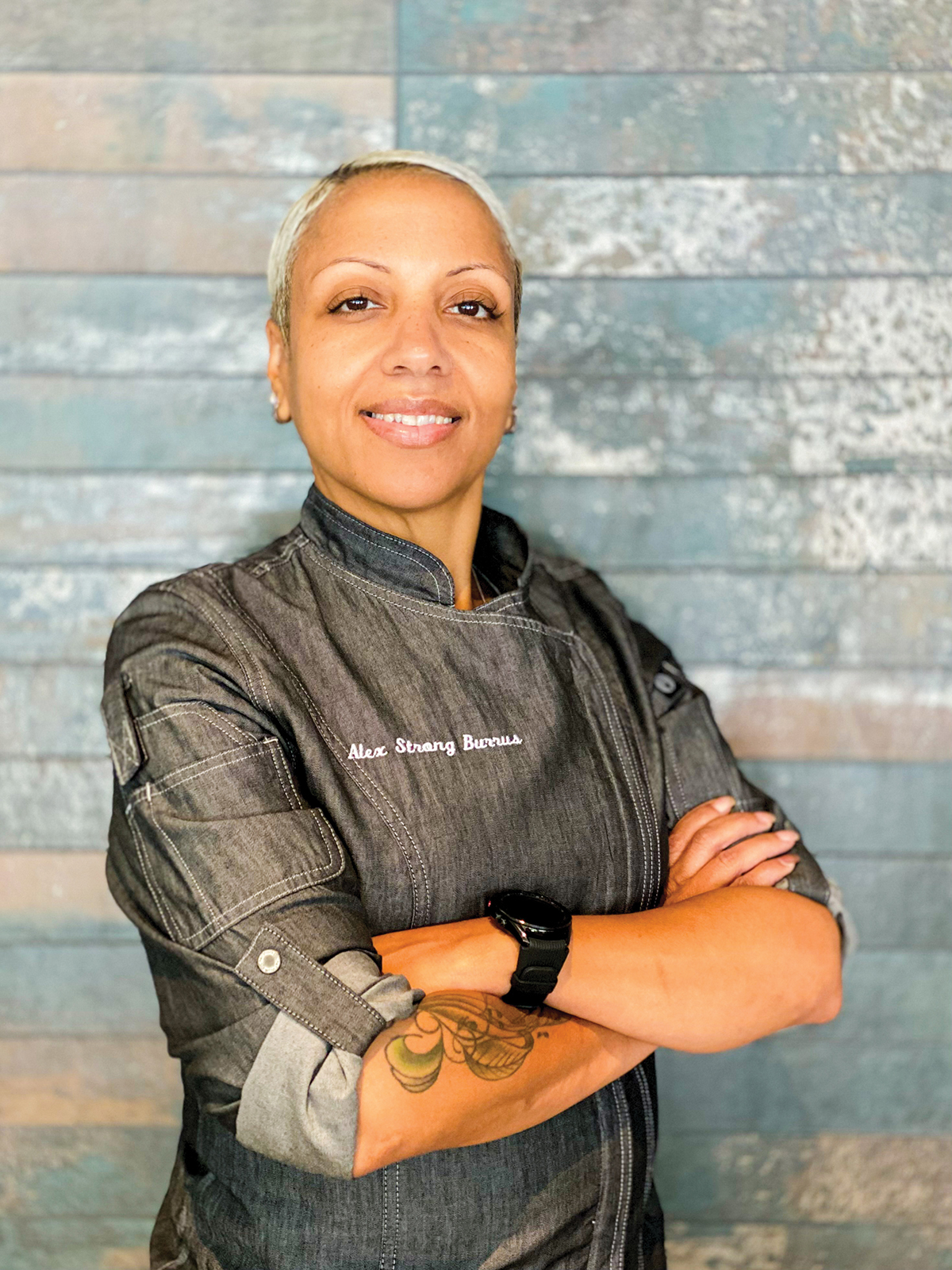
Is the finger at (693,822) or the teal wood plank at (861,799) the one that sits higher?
the finger at (693,822)

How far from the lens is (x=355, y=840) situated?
1448mm

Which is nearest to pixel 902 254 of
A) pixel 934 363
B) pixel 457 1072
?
pixel 934 363

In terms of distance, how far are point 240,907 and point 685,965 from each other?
0.56 metres

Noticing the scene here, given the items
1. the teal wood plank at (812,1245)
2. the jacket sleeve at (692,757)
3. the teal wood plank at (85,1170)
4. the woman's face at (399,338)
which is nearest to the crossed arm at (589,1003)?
the jacket sleeve at (692,757)

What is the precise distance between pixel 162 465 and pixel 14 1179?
4.99 feet

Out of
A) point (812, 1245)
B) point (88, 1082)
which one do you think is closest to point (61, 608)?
point (88, 1082)

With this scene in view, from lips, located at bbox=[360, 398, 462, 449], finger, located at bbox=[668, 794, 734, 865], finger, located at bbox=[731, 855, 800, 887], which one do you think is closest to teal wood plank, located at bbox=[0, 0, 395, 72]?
lips, located at bbox=[360, 398, 462, 449]

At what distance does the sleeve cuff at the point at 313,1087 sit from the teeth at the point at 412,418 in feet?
2.35

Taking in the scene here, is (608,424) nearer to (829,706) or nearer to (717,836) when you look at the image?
(829,706)

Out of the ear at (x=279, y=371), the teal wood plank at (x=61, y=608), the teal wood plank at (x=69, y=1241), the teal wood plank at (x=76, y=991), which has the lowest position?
the teal wood plank at (x=69, y=1241)

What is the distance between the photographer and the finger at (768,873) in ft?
5.37

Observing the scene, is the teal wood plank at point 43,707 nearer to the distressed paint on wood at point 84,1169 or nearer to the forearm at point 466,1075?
the distressed paint on wood at point 84,1169

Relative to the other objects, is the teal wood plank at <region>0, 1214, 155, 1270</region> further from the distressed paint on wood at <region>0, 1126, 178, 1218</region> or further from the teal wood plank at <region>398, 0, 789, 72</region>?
the teal wood plank at <region>398, 0, 789, 72</region>

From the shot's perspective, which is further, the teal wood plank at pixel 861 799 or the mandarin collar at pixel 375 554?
the teal wood plank at pixel 861 799
